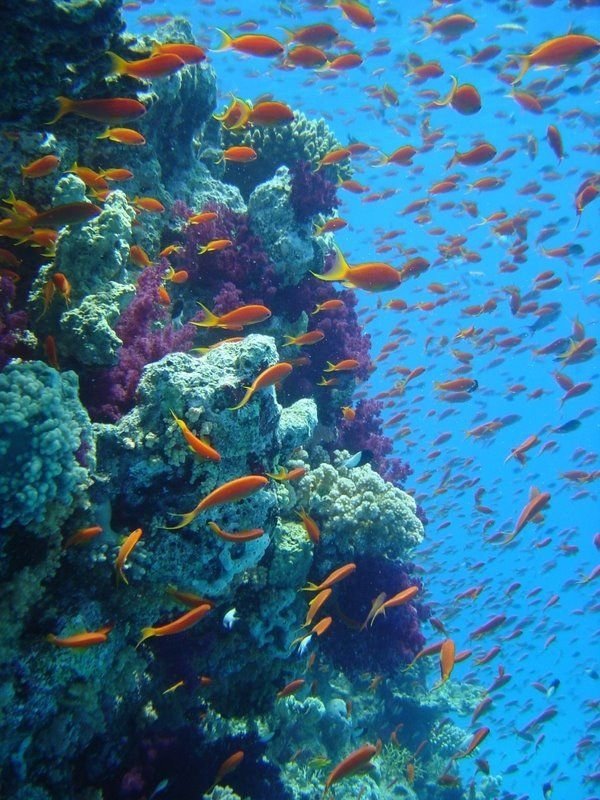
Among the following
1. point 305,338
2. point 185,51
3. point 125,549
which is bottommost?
point 125,549

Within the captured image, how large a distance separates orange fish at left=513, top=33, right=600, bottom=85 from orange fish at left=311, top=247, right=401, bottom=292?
11.7 ft

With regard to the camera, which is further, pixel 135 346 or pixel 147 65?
pixel 135 346

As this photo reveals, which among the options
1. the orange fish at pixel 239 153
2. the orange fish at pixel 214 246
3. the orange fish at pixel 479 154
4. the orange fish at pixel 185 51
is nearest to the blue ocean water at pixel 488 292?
the orange fish at pixel 185 51

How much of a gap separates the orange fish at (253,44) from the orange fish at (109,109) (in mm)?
2582

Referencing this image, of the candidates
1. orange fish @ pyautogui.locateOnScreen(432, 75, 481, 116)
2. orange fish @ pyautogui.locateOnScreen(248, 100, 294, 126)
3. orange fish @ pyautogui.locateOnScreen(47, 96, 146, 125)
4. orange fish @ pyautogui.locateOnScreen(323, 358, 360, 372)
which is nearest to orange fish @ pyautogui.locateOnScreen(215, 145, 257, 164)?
orange fish @ pyautogui.locateOnScreen(248, 100, 294, 126)

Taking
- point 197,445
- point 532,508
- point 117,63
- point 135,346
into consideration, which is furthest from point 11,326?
point 532,508

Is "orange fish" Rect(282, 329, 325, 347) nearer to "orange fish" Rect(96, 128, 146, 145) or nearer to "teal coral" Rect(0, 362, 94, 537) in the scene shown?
"orange fish" Rect(96, 128, 146, 145)

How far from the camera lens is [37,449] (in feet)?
9.75

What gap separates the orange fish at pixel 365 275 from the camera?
16.8 ft

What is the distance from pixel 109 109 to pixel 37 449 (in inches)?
Answer: 111

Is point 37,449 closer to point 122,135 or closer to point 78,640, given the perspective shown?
point 78,640

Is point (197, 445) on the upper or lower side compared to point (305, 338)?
lower

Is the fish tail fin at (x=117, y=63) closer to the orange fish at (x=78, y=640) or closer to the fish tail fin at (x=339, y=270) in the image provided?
the fish tail fin at (x=339, y=270)

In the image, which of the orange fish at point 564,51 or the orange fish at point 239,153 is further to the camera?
the orange fish at point 239,153
